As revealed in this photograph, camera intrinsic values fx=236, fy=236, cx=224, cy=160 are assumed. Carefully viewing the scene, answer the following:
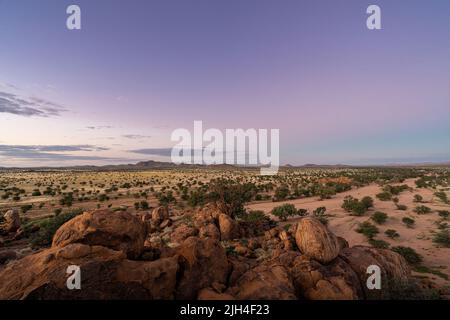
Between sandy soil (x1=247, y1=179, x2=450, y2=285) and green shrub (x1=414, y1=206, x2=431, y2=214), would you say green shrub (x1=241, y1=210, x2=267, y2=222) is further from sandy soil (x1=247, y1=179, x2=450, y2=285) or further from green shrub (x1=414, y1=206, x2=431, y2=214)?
green shrub (x1=414, y1=206, x2=431, y2=214)

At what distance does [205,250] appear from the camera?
816 centimetres

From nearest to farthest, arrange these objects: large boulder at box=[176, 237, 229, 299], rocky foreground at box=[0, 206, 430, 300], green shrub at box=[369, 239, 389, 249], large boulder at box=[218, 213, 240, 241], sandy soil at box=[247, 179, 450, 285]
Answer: rocky foreground at box=[0, 206, 430, 300] → large boulder at box=[176, 237, 229, 299] → sandy soil at box=[247, 179, 450, 285] → green shrub at box=[369, 239, 389, 249] → large boulder at box=[218, 213, 240, 241]

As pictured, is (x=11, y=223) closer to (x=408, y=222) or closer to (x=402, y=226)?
(x=402, y=226)

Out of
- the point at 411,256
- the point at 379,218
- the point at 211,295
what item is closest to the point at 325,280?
the point at 211,295

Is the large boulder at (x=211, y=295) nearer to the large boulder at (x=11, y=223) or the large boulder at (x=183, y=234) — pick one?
the large boulder at (x=183, y=234)

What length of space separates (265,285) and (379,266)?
5.30m

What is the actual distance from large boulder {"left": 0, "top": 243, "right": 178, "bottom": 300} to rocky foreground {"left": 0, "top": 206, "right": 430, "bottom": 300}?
2 centimetres

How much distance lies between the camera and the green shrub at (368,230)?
19.1 m

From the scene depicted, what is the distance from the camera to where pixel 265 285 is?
6672 mm

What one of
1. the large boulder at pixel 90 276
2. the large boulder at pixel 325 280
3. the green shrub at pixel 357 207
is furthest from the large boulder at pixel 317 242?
the green shrub at pixel 357 207

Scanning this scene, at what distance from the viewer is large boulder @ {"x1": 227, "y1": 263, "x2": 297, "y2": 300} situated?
253 inches

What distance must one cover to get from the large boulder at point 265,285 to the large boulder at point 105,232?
3.71 m

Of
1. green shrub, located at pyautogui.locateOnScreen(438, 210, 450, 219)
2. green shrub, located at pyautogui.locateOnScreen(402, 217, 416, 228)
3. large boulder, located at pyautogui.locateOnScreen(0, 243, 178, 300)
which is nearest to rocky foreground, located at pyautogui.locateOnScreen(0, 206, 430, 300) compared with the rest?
large boulder, located at pyautogui.locateOnScreen(0, 243, 178, 300)
